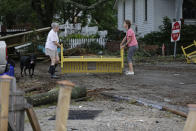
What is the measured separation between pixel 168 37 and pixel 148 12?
12.3ft

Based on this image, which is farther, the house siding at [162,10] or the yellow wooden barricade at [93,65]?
the house siding at [162,10]

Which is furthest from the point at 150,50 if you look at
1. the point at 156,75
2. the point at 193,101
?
the point at 193,101

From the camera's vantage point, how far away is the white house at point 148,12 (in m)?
27.5

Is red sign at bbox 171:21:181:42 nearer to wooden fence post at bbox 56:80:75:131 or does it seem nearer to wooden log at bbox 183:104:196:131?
wooden fence post at bbox 56:80:75:131

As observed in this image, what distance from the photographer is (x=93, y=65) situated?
14.5 meters

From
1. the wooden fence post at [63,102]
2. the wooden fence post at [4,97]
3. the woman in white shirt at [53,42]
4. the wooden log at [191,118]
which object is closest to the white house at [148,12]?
the woman in white shirt at [53,42]

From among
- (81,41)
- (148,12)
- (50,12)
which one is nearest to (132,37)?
(81,41)

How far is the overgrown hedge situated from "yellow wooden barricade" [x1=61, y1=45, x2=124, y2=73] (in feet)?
32.7

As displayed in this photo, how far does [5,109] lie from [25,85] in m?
7.54

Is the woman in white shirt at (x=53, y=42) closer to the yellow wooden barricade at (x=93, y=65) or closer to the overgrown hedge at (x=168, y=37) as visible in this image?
the yellow wooden barricade at (x=93, y=65)

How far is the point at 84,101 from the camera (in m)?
8.95

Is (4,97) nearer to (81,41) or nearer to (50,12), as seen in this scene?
(81,41)

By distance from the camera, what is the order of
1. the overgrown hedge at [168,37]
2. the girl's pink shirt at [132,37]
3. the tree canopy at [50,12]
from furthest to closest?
the tree canopy at [50,12]
the overgrown hedge at [168,37]
the girl's pink shirt at [132,37]

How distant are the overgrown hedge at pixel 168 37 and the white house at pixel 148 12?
881mm
